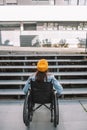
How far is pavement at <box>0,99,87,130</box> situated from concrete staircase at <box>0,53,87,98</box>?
412 mm

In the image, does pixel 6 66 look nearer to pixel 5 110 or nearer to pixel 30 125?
pixel 5 110

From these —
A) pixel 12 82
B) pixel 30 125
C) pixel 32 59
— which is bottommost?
pixel 30 125

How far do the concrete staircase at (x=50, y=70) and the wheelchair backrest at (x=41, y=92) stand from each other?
4.87ft

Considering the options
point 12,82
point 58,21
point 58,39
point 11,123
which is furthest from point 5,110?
point 58,21

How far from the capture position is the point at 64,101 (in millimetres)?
4512

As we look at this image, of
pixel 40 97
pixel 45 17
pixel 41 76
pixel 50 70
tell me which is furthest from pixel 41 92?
pixel 45 17

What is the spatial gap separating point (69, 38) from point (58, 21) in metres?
9.84

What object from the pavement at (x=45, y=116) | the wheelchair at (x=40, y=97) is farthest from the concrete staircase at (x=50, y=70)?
the wheelchair at (x=40, y=97)

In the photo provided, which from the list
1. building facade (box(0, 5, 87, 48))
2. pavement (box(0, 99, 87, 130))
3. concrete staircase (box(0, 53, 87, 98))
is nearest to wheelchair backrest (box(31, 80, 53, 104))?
pavement (box(0, 99, 87, 130))

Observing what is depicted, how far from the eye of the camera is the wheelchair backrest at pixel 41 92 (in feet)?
10.3

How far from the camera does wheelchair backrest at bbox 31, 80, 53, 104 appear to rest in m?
3.15

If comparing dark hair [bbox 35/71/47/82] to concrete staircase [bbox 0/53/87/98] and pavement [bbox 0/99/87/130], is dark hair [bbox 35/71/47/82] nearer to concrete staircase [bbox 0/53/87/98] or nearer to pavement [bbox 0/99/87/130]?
pavement [bbox 0/99/87/130]

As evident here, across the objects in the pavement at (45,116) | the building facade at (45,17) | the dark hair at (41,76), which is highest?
the building facade at (45,17)

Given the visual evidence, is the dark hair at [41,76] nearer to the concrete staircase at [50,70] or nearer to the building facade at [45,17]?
the concrete staircase at [50,70]
